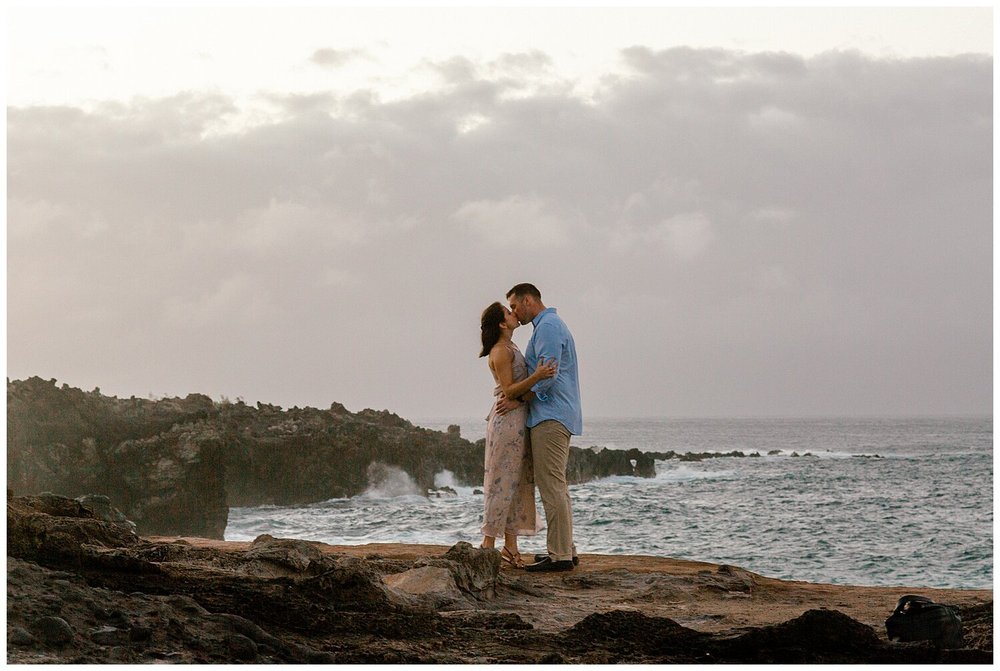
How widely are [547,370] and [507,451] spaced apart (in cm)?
70

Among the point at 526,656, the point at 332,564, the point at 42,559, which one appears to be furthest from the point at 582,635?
the point at 42,559

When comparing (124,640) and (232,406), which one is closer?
(124,640)

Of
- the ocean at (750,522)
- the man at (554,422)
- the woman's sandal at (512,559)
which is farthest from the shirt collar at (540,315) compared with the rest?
the ocean at (750,522)

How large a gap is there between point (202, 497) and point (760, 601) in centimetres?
1440

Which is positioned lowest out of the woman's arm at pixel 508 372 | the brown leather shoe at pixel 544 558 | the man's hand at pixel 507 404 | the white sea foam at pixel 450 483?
the white sea foam at pixel 450 483

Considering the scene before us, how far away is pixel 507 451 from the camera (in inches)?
286

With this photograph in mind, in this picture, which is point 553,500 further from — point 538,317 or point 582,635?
point 582,635

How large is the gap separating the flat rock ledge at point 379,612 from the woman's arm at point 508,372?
132cm

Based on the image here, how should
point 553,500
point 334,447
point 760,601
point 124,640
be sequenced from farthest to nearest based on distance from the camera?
1. point 334,447
2. point 553,500
3. point 760,601
4. point 124,640

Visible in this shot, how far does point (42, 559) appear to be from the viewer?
5.26m

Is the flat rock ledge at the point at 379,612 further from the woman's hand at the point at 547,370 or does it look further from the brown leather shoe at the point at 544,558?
the woman's hand at the point at 547,370

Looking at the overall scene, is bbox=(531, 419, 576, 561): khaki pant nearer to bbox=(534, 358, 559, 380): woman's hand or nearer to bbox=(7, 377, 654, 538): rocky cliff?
bbox=(534, 358, 559, 380): woman's hand

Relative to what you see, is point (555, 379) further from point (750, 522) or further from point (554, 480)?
point (750, 522)

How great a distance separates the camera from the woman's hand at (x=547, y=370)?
7.02m
